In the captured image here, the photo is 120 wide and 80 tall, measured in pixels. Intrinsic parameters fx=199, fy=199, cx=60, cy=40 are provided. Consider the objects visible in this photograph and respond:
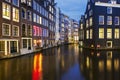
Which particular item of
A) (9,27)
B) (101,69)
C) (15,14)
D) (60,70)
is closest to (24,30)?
(15,14)

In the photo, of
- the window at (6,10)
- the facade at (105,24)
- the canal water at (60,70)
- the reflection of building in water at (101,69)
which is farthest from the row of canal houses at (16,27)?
the facade at (105,24)

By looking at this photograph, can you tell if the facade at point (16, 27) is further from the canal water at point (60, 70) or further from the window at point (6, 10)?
the canal water at point (60, 70)

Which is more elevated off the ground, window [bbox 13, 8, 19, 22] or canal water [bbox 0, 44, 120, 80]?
window [bbox 13, 8, 19, 22]

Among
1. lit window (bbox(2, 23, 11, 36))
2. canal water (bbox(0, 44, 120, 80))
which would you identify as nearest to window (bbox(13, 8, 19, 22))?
lit window (bbox(2, 23, 11, 36))

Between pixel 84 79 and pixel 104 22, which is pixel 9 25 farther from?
pixel 104 22

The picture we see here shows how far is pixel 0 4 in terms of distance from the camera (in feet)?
109

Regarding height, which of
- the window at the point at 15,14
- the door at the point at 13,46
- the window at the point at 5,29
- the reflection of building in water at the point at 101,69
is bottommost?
the reflection of building in water at the point at 101,69

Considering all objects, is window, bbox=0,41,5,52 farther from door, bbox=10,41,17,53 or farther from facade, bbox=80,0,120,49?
facade, bbox=80,0,120,49

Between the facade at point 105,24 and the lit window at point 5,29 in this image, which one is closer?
the lit window at point 5,29

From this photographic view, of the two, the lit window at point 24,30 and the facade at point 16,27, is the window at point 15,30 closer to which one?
the facade at point 16,27

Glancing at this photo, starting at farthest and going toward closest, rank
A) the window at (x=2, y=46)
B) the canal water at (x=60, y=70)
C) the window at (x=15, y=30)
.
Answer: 1. the window at (x=15, y=30)
2. the window at (x=2, y=46)
3. the canal water at (x=60, y=70)

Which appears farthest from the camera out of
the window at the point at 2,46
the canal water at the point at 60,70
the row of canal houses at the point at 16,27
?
the row of canal houses at the point at 16,27

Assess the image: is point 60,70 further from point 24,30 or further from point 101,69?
point 24,30

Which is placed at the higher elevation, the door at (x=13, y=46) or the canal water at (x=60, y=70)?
the door at (x=13, y=46)
